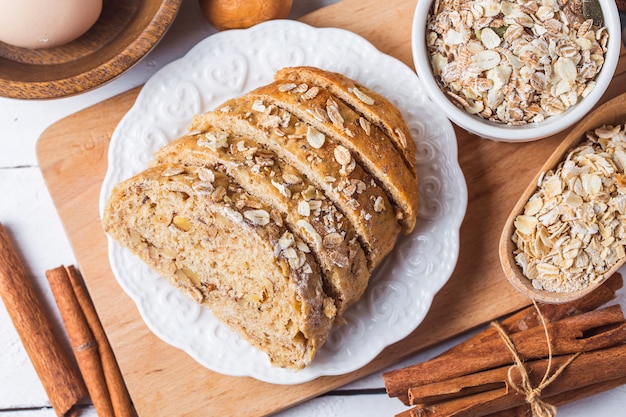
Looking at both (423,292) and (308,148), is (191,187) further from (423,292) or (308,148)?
(423,292)

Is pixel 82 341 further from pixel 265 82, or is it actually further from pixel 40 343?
pixel 265 82

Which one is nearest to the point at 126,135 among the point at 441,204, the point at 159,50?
the point at 159,50

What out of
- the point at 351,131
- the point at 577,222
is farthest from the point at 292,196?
the point at 577,222

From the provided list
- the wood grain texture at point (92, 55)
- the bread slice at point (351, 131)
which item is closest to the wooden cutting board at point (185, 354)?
the wood grain texture at point (92, 55)

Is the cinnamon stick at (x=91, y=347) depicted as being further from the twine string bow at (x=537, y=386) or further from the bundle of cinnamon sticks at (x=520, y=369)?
the twine string bow at (x=537, y=386)

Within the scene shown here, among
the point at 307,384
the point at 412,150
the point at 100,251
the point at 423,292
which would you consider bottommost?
the point at 307,384

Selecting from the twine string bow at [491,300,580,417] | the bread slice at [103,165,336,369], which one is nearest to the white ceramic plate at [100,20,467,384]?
the bread slice at [103,165,336,369]
